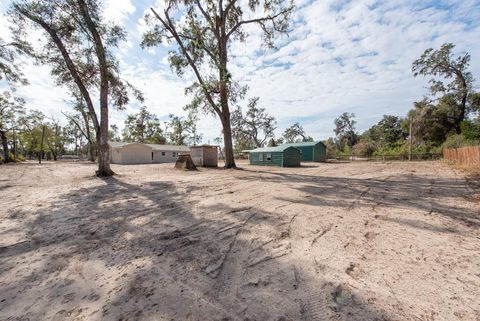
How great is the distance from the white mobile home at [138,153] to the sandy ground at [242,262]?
25446 mm

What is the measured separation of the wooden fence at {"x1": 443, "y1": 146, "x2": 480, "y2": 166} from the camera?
45.5 feet

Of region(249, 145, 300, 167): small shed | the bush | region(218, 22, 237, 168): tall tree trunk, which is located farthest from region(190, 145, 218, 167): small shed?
the bush

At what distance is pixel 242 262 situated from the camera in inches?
109

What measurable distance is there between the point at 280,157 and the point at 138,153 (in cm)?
1985

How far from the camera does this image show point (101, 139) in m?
11.3

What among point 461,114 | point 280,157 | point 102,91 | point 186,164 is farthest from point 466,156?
point 102,91

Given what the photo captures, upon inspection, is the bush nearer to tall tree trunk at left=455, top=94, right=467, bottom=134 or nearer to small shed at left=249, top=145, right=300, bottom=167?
tall tree trunk at left=455, top=94, right=467, bottom=134

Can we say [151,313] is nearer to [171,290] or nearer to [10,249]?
[171,290]

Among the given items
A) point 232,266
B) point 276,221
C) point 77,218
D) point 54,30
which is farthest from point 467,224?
point 54,30

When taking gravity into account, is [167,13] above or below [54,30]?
above

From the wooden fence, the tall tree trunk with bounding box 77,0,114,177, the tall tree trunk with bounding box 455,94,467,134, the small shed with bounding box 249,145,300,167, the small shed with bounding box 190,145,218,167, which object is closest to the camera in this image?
the tall tree trunk with bounding box 77,0,114,177

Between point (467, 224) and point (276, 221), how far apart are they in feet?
11.2

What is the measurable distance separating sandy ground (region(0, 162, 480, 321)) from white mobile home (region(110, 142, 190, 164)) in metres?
25.4

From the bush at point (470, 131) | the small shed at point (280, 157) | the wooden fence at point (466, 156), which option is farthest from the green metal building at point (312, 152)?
the bush at point (470, 131)
